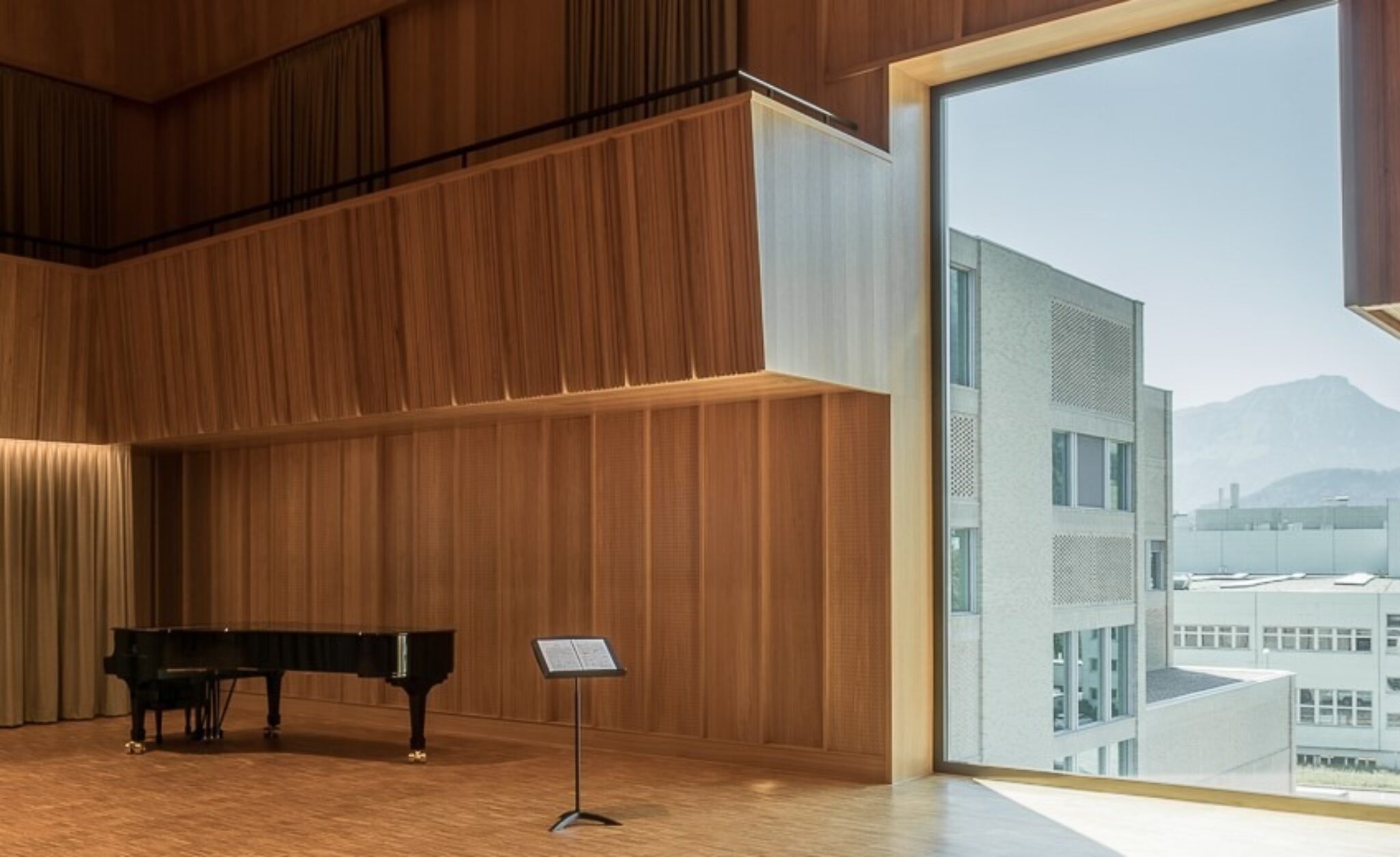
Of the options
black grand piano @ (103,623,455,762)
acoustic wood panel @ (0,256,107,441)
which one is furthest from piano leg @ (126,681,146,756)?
acoustic wood panel @ (0,256,107,441)

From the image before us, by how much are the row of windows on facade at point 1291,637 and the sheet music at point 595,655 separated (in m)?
2.90

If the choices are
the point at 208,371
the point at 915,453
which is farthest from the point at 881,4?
the point at 208,371

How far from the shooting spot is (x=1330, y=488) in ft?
22.4

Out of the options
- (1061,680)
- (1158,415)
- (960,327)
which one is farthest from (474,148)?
(1061,680)

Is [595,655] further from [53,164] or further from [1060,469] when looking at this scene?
[53,164]

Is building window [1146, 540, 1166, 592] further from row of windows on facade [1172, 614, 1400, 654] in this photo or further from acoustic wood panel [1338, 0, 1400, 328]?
acoustic wood panel [1338, 0, 1400, 328]

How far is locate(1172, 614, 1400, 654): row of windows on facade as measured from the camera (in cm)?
660

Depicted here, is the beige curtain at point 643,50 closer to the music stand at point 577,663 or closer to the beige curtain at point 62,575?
the music stand at point 577,663

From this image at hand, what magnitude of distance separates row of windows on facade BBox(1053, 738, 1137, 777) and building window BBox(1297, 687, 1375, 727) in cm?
86

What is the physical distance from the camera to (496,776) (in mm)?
7734

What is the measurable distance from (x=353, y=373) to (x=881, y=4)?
385cm

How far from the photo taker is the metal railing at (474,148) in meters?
7.61

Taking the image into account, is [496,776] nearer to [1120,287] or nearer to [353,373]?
[353,373]

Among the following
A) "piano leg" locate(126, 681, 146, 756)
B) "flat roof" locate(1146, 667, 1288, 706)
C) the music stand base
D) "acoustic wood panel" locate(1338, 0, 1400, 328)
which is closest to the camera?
"acoustic wood panel" locate(1338, 0, 1400, 328)
